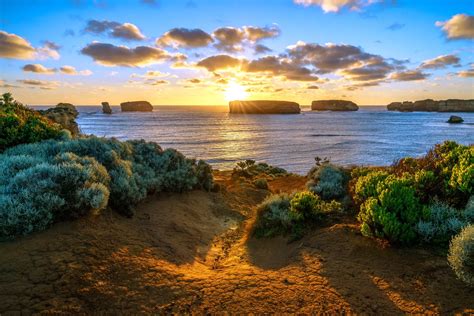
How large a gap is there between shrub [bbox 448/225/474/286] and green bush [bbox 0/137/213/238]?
6306 millimetres

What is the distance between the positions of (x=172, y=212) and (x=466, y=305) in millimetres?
6981

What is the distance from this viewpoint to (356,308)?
13.3 feet

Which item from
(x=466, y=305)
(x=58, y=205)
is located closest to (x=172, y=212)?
(x=58, y=205)

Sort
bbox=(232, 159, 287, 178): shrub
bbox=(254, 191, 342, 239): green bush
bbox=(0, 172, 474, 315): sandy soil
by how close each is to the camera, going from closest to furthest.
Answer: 1. bbox=(0, 172, 474, 315): sandy soil
2. bbox=(254, 191, 342, 239): green bush
3. bbox=(232, 159, 287, 178): shrub

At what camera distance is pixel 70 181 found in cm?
623

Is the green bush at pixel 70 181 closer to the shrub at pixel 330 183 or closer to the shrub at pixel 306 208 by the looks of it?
the shrub at pixel 306 208

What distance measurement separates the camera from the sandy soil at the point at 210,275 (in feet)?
13.3

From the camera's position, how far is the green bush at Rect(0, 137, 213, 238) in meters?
5.34

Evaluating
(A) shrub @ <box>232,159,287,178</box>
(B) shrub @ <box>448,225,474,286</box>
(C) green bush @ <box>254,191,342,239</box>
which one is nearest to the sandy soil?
(B) shrub @ <box>448,225,474,286</box>

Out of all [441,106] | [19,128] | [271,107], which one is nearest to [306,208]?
[19,128]

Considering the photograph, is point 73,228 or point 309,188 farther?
point 309,188

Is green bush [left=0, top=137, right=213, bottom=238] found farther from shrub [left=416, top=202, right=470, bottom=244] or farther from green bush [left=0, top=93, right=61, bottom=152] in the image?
shrub [left=416, top=202, right=470, bottom=244]

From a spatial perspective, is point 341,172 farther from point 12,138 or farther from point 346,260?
point 12,138

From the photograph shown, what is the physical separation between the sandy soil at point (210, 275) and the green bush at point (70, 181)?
0.35 m
